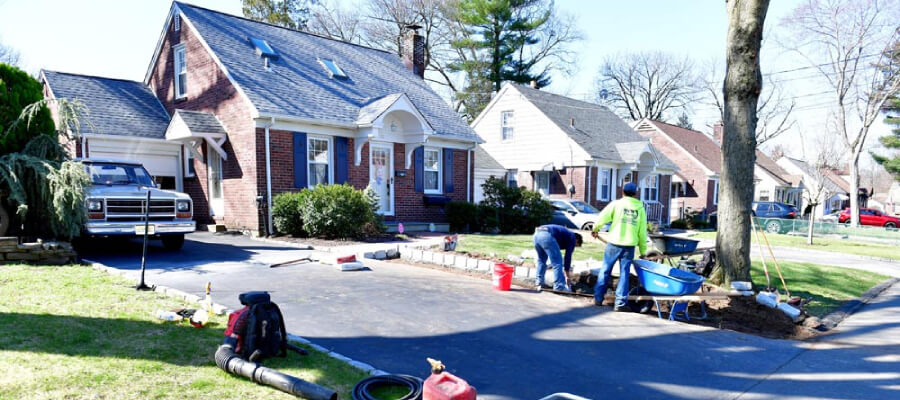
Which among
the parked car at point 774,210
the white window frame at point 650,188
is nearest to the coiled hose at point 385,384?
the white window frame at point 650,188

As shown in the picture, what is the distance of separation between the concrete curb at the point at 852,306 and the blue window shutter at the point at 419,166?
1195 centimetres

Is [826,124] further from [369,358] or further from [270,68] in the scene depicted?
[369,358]

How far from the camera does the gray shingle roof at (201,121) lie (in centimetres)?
1377

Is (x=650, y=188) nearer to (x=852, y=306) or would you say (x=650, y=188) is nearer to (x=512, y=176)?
(x=512, y=176)

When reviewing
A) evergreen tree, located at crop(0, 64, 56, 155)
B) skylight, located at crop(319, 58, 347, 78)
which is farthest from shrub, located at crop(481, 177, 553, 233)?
evergreen tree, located at crop(0, 64, 56, 155)

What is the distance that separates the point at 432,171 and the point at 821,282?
1171 centimetres

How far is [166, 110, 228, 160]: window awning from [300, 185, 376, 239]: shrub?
3.72 metres

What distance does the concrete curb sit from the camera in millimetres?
7088

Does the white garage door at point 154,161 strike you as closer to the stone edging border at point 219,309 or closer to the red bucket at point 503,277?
the stone edging border at point 219,309

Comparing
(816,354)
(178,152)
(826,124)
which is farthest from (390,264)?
(826,124)

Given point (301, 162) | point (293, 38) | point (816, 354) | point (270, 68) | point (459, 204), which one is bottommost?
point (816, 354)

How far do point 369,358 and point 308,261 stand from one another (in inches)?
217

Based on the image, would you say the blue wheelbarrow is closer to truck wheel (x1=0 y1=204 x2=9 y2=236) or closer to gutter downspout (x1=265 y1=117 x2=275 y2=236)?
gutter downspout (x1=265 y1=117 x2=275 y2=236)

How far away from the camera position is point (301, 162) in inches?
555
